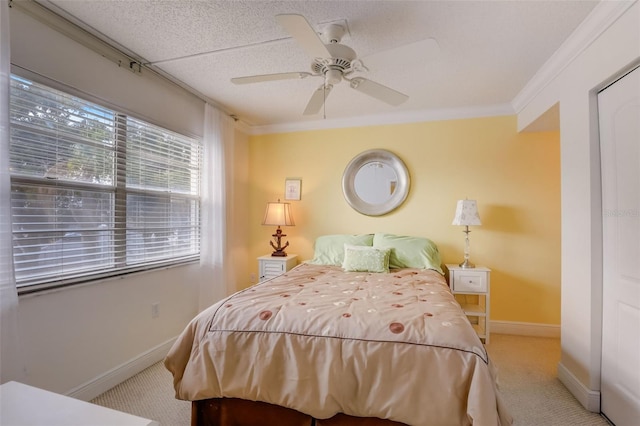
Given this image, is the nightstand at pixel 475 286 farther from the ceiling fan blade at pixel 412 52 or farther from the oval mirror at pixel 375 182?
the ceiling fan blade at pixel 412 52

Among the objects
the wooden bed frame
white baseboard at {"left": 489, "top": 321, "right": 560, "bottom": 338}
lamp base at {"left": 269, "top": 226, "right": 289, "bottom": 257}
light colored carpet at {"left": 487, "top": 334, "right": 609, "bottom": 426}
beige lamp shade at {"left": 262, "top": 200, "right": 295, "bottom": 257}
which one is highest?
beige lamp shade at {"left": 262, "top": 200, "right": 295, "bottom": 257}

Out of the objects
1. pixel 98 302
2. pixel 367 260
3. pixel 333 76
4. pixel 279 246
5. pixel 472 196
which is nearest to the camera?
pixel 333 76

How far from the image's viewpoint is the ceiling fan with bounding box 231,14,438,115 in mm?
1426

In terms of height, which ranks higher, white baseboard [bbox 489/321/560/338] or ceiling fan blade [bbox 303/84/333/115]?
ceiling fan blade [bbox 303/84/333/115]

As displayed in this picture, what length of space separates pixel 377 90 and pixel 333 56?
41 centimetres

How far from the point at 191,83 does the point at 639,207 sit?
11.1 feet

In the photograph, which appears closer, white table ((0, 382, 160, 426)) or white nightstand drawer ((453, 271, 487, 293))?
white table ((0, 382, 160, 426))

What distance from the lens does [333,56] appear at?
66.9 inches

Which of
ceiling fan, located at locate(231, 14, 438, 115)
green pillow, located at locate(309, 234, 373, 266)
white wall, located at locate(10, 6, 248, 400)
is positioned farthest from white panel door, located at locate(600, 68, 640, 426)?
white wall, located at locate(10, 6, 248, 400)

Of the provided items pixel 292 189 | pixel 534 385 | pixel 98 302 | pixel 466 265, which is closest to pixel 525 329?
pixel 466 265

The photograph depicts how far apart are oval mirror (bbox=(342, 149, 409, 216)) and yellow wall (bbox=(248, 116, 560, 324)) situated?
97mm

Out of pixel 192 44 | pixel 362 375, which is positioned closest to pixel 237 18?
pixel 192 44

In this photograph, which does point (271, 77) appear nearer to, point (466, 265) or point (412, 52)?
point (412, 52)

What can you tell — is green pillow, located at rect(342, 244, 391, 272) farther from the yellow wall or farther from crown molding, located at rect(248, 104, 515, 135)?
crown molding, located at rect(248, 104, 515, 135)
